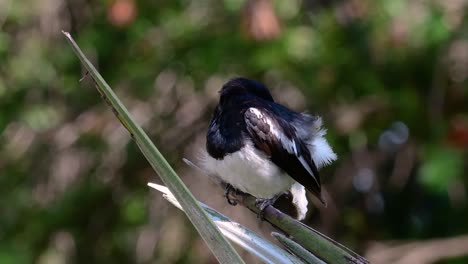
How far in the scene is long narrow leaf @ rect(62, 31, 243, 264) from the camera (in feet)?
4.53

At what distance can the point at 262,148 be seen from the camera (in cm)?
285

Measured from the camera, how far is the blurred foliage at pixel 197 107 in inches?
195

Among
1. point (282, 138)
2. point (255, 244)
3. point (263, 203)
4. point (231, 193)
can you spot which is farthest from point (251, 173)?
point (255, 244)

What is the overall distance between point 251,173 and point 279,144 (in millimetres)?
168

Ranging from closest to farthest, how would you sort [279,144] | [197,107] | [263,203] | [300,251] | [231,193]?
[300,251] < [263,203] < [231,193] < [279,144] < [197,107]

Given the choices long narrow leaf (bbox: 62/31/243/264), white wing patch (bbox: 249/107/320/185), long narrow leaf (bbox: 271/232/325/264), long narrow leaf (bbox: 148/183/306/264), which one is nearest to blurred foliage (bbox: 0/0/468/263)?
white wing patch (bbox: 249/107/320/185)

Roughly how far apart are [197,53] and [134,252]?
1.55 meters

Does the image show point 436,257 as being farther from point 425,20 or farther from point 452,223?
point 425,20

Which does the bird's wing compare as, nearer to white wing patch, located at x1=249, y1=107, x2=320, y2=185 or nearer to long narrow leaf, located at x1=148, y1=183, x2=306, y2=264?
white wing patch, located at x1=249, y1=107, x2=320, y2=185

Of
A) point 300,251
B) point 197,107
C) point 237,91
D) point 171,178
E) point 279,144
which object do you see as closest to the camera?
point 171,178

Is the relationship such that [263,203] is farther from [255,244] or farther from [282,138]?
[255,244]

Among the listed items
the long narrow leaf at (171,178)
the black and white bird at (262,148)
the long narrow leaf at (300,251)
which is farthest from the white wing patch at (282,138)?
the long narrow leaf at (171,178)

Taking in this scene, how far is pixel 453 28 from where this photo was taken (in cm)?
489

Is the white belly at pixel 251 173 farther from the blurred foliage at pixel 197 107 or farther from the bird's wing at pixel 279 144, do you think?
the blurred foliage at pixel 197 107
